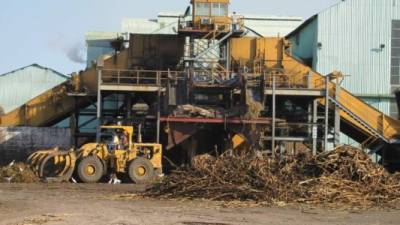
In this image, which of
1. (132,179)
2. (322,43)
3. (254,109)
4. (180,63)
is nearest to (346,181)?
(132,179)

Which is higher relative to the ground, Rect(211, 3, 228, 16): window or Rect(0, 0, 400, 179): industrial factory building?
Rect(211, 3, 228, 16): window

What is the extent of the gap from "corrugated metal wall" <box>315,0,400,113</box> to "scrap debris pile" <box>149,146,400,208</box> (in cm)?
2880

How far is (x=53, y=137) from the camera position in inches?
1542

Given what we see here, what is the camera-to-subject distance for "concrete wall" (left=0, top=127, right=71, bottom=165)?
1531 inches

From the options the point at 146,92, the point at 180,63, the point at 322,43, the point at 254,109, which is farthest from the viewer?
the point at 322,43

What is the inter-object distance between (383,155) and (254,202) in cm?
2176

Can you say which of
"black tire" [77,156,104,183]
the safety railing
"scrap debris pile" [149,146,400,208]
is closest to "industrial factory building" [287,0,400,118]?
the safety railing

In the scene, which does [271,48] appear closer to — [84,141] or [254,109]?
[254,109]

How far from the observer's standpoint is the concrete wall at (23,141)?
38.9 m

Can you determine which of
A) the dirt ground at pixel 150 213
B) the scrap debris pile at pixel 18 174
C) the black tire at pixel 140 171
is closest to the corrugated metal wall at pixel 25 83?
the scrap debris pile at pixel 18 174

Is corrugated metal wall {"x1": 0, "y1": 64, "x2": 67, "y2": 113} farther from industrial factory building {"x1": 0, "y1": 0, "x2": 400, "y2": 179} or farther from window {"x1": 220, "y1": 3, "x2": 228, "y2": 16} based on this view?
window {"x1": 220, "y1": 3, "x2": 228, "y2": 16}

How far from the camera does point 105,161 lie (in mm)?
31594

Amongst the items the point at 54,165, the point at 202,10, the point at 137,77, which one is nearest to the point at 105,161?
the point at 54,165

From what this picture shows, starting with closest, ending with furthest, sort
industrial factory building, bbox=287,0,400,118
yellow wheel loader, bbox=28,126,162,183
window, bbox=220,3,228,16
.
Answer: yellow wheel loader, bbox=28,126,162,183 < window, bbox=220,3,228,16 < industrial factory building, bbox=287,0,400,118
